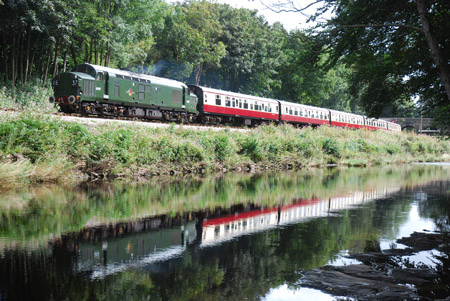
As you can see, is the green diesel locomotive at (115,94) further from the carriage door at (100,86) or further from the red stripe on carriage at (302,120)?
the red stripe on carriage at (302,120)

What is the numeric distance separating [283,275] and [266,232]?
258 cm

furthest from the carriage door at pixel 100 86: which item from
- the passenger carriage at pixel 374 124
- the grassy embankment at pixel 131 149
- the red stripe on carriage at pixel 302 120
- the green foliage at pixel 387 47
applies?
the passenger carriage at pixel 374 124

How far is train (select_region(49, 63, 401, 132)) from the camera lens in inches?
861

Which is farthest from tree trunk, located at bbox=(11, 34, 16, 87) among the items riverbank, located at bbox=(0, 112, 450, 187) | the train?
riverbank, located at bbox=(0, 112, 450, 187)

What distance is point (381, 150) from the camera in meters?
38.8

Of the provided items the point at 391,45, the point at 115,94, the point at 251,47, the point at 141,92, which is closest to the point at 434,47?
the point at 391,45

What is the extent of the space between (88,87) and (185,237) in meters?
16.2

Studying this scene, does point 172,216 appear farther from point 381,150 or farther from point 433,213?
point 381,150

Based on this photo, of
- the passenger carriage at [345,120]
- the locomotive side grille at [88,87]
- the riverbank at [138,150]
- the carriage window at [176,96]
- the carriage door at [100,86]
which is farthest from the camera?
the passenger carriage at [345,120]

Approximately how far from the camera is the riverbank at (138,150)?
1428cm

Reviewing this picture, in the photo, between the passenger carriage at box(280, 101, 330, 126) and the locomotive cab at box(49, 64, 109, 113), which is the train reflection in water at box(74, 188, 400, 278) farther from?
the passenger carriage at box(280, 101, 330, 126)

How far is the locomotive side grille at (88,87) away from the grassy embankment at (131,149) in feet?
9.58

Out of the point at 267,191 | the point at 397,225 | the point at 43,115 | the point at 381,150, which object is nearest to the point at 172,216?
the point at 397,225

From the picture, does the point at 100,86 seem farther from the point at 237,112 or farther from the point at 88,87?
the point at 237,112
